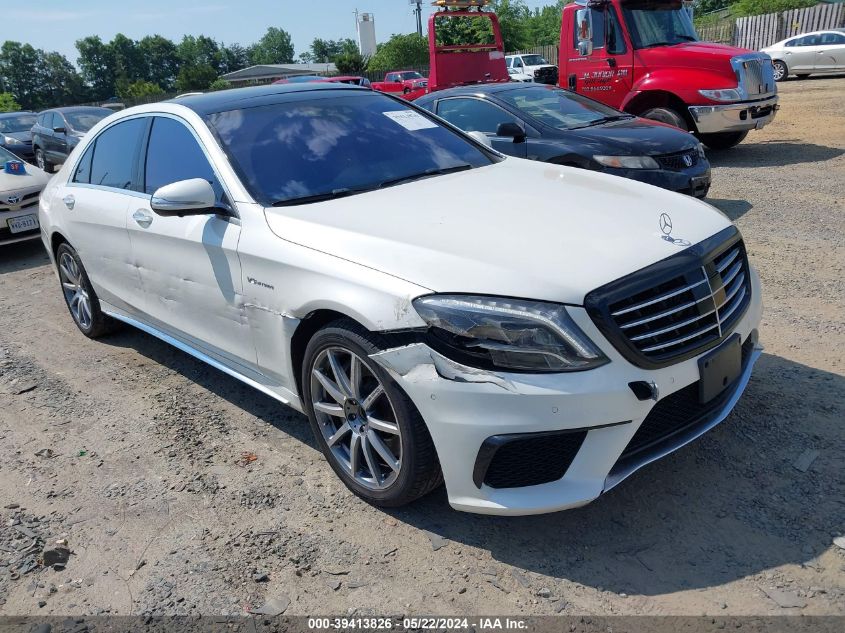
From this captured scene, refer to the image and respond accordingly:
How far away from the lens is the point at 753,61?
409 inches

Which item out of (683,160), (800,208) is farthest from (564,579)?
(800,208)

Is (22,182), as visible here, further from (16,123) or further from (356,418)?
(16,123)

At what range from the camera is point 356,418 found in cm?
303

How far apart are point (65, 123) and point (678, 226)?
15.5m

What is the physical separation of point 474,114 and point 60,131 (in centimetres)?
1111

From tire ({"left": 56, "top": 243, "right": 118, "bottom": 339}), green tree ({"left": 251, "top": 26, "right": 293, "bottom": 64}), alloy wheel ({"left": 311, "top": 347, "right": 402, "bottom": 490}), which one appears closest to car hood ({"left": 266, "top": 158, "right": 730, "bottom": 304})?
alloy wheel ({"left": 311, "top": 347, "right": 402, "bottom": 490})

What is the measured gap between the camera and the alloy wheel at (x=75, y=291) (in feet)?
17.3

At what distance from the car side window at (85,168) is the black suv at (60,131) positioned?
1079 cm

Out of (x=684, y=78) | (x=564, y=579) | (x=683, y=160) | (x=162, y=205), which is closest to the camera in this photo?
(x=564, y=579)

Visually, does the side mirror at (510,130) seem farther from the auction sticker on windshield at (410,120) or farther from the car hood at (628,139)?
the auction sticker on windshield at (410,120)

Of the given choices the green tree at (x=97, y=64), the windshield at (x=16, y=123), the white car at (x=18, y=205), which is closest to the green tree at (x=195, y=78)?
the green tree at (x=97, y=64)

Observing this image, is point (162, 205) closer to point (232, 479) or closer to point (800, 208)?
point (232, 479)

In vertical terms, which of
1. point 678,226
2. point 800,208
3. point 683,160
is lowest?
point 800,208

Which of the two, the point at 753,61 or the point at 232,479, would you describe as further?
the point at 753,61
